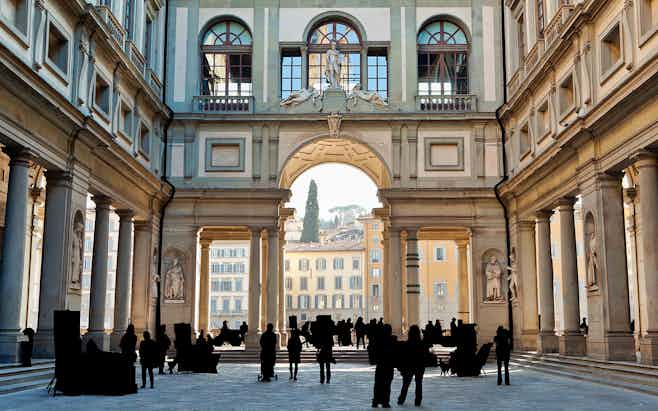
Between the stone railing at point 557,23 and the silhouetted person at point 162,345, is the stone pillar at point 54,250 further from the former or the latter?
the stone railing at point 557,23

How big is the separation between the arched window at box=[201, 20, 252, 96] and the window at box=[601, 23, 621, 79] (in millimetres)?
16126

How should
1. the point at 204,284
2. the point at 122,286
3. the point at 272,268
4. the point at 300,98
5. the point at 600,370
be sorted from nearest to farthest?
the point at 600,370 < the point at 122,286 < the point at 272,268 < the point at 300,98 < the point at 204,284

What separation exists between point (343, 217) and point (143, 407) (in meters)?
170

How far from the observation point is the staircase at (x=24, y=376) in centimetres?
1565

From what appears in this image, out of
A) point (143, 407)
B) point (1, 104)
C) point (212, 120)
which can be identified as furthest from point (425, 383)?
point (212, 120)

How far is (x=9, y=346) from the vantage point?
17594 mm

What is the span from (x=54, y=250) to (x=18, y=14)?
610cm

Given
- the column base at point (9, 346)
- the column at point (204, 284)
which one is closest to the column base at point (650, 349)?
the column base at point (9, 346)

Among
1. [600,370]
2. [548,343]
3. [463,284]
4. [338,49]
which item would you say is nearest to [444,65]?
[338,49]

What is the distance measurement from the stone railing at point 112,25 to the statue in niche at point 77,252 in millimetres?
6004

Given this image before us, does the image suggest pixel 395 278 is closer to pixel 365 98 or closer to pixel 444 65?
pixel 365 98

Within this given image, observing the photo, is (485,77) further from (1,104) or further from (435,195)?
(1,104)

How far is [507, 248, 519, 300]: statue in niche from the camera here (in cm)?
2970

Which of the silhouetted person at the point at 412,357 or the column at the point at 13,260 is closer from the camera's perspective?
the silhouetted person at the point at 412,357
